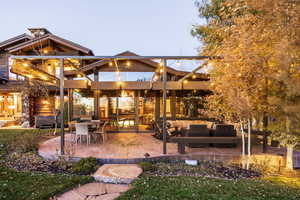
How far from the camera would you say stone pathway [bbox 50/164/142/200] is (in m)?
3.25

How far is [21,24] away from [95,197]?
5128cm

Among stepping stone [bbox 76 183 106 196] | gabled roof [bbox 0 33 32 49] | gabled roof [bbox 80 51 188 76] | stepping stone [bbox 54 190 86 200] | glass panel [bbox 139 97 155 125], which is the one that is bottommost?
stepping stone [bbox 76 183 106 196]

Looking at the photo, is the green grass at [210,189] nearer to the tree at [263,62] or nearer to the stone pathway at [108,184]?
the stone pathway at [108,184]

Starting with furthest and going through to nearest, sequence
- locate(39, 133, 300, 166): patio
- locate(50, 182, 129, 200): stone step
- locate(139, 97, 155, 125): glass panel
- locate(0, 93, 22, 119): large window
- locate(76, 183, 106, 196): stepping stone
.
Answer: locate(0, 93, 22, 119): large window, locate(139, 97, 155, 125): glass panel, locate(39, 133, 300, 166): patio, locate(76, 183, 106, 196): stepping stone, locate(50, 182, 129, 200): stone step

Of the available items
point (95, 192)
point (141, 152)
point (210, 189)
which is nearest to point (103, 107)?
point (141, 152)

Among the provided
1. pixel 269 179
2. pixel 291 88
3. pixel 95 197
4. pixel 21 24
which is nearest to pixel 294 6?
pixel 291 88

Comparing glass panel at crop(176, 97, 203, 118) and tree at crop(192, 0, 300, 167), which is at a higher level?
tree at crop(192, 0, 300, 167)

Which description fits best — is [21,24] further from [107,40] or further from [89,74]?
[89,74]

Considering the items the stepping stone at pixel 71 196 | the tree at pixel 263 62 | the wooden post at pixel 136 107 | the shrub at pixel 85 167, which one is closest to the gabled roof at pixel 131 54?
the wooden post at pixel 136 107

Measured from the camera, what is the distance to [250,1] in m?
3.65

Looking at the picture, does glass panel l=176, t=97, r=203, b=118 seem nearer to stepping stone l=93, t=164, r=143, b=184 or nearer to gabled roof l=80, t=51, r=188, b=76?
gabled roof l=80, t=51, r=188, b=76

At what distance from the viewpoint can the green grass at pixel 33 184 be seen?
3.12 m

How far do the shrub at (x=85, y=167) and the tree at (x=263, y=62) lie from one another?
4044 millimetres

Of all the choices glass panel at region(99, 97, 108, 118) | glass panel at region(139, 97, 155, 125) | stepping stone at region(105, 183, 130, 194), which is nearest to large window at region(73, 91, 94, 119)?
glass panel at region(99, 97, 108, 118)
